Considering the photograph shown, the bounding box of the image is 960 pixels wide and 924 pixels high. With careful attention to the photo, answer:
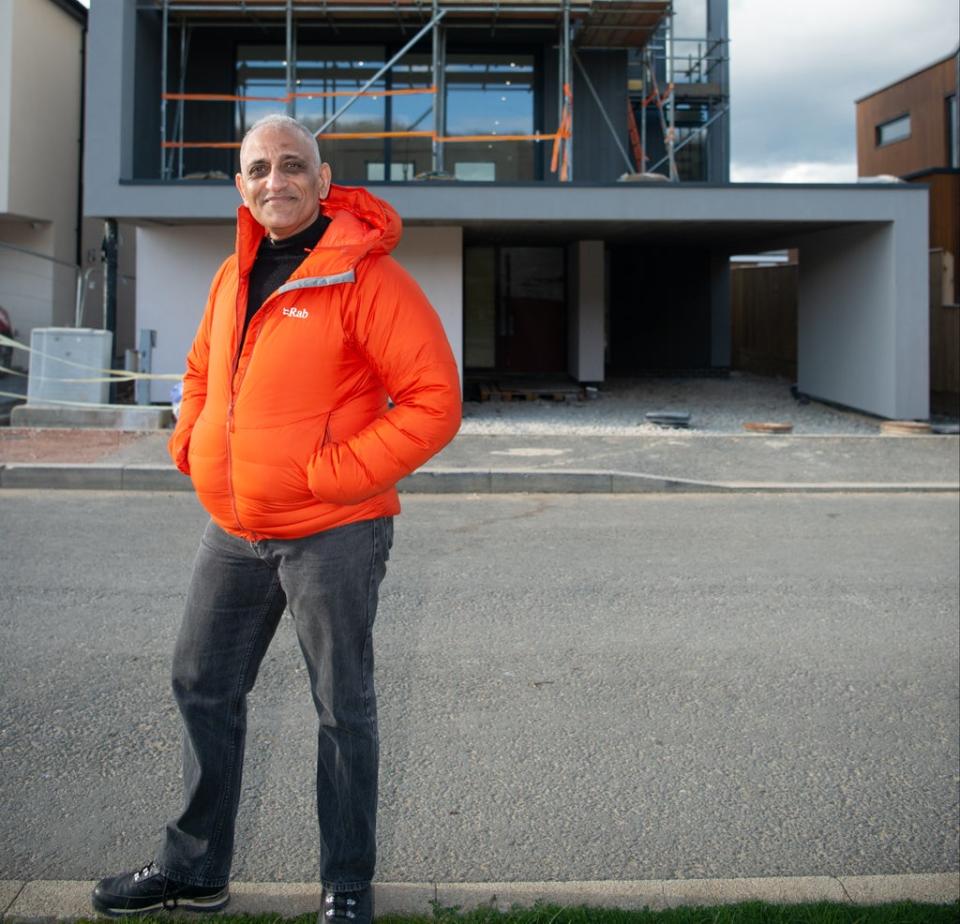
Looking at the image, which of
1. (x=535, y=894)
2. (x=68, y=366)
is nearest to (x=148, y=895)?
(x=535, y=894)

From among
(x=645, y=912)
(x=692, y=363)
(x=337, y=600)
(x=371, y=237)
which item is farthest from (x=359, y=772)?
(x=692, y=363)

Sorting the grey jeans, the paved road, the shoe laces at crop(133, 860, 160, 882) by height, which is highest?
the grey jeans

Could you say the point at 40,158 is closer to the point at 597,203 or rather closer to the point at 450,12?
the point at 450,12

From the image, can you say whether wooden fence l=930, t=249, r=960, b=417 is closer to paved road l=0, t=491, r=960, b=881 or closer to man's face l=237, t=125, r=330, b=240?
paved road l=0, t=491, r=960, b=881

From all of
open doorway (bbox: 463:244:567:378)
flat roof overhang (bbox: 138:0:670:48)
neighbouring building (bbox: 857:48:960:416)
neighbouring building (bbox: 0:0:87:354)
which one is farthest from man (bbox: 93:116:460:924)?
open doorway (bbox: 463:244:567:378)

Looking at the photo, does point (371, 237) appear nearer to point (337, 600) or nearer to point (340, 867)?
point (337, 600)

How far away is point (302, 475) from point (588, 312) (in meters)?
17.8

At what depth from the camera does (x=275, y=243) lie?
9.89 ft

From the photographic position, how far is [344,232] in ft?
9.55

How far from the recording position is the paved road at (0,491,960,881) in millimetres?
3750

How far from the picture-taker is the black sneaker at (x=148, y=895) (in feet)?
9.91

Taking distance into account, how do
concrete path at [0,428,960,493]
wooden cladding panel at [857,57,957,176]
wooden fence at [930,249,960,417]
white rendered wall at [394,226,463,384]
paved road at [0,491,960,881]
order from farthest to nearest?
1. wooden cladding panel at [857,57,957,176]
2. wooden fence at [930,249,960,417]
3. white rendered wall at [394,226,463,384]
4. concrete path at [0,428,960,493]
5. paved road at [0,491,960,881]

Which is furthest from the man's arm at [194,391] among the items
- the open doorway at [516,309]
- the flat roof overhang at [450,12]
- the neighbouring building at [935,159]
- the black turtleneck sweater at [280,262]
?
the open doorway at [516,309]

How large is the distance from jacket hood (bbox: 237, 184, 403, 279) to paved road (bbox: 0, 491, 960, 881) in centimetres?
186
